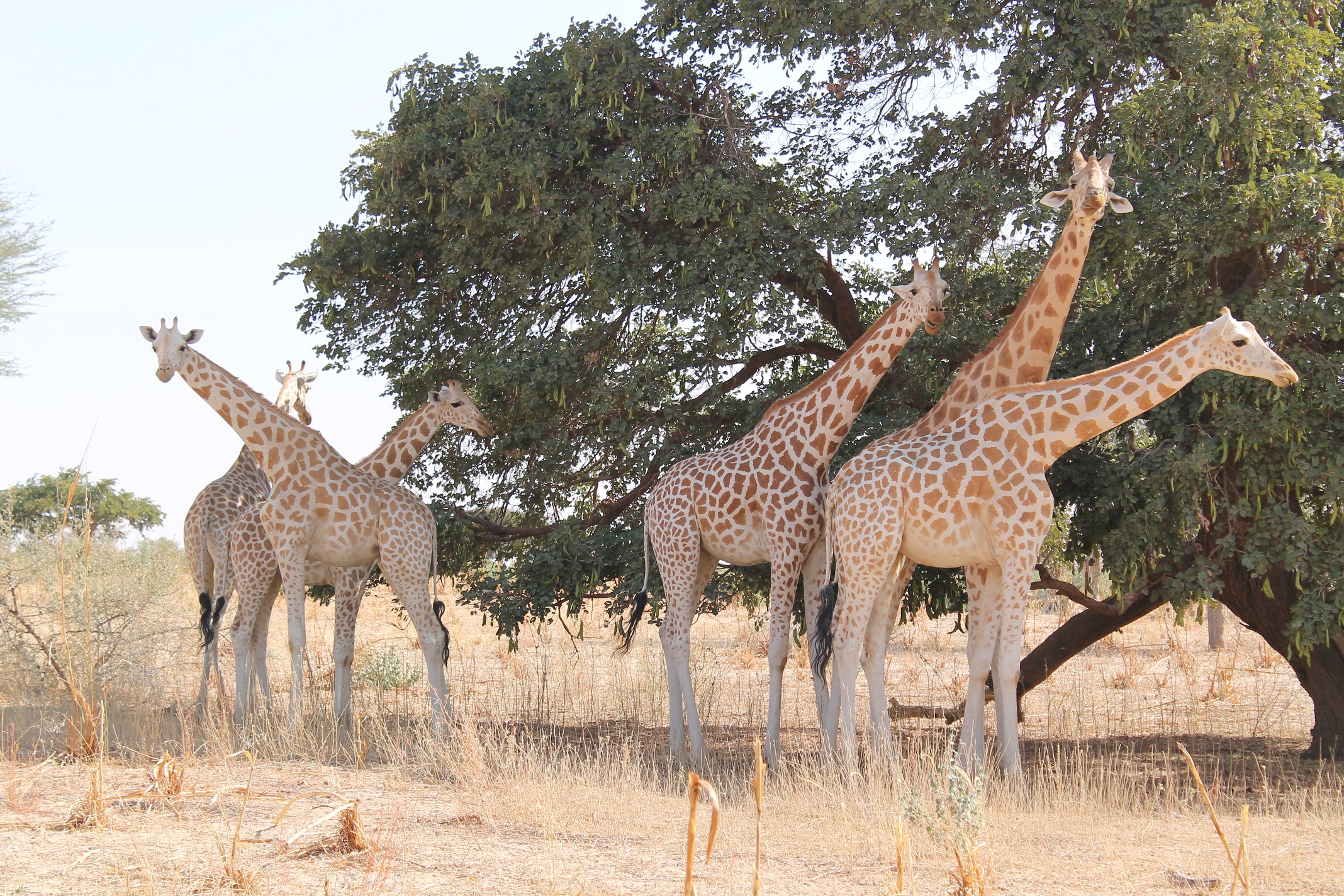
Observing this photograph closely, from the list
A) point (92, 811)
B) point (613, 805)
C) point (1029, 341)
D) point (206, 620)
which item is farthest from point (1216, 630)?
point (92, 811)

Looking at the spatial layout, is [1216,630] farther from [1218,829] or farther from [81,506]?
[81,506]

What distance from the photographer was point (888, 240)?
9188 mm

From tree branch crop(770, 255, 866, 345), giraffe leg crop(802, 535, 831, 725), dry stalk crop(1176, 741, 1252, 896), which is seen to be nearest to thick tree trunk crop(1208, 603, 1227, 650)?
tree branch crop(770, 255, 866, 345)

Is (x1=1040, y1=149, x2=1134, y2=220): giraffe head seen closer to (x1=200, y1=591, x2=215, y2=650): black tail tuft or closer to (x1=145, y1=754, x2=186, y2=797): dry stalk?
(x1=145, y1=754, x2=186, y2=797): dry stalk

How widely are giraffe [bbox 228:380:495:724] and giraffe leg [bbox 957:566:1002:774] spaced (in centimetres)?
472

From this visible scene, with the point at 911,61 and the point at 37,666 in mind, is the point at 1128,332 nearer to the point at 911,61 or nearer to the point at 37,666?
the point at 911,61

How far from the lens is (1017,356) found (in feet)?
27.2

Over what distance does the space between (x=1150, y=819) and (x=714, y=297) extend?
5.11 m

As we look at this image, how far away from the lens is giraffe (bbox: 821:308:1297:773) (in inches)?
293

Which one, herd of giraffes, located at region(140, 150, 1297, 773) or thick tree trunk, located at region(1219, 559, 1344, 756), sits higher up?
herd of giraffes, located at region(140, 150, 1297, 773)

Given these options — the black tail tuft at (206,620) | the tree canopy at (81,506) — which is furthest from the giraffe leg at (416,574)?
the tree canopy at (81,506)

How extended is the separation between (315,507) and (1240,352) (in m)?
6.94

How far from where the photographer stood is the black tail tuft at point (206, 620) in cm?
1035

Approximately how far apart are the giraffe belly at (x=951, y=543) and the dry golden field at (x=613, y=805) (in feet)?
4.73
